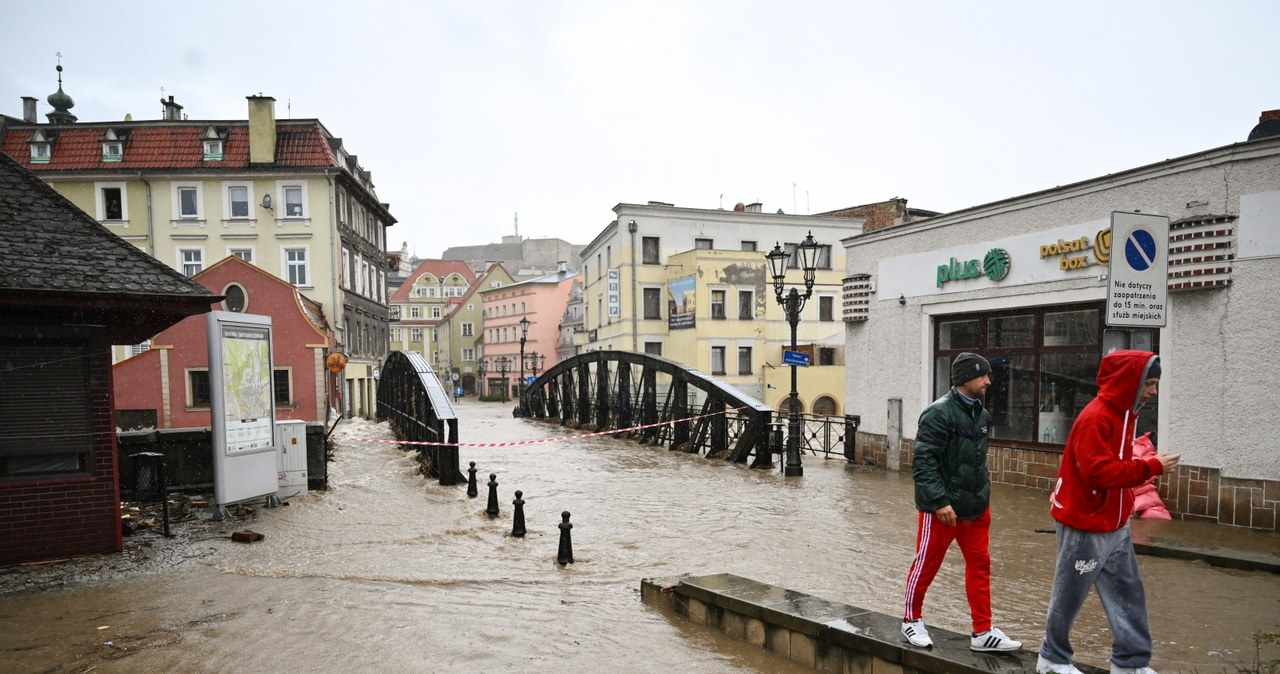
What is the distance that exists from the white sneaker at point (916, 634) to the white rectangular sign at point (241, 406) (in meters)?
7.86

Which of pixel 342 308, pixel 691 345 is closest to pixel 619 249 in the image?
pixel 691 345

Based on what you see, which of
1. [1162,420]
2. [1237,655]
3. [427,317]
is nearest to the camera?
[1237,655]

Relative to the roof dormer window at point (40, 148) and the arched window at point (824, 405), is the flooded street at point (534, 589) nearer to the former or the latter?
the arched window at point (824, 405)

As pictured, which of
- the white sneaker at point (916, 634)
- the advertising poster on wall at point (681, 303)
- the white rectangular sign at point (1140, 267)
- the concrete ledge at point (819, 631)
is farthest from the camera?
the advertising poster on wall at point (681, 303)

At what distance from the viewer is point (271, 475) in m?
9.81

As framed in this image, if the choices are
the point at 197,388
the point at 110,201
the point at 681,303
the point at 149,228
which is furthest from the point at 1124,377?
the point at 110,201

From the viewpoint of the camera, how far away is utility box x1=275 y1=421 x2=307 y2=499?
10.6 m

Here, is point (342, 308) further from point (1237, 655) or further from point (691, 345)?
point (1237, 655)

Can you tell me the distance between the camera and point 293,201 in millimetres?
33469

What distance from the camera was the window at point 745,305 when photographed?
37.0 m

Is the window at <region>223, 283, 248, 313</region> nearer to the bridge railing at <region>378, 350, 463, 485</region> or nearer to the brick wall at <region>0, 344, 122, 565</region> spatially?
the bridge railing at <region>378, 350, 463, 485</region>

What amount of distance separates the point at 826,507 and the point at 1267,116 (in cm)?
786

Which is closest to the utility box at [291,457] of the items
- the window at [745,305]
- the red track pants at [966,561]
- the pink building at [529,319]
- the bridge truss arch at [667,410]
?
the bridge truss arch at [667,410]

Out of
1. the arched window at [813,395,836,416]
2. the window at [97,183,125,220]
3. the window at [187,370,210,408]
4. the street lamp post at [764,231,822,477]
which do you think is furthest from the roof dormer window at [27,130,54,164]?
the arched window at [813,395,836,416]
